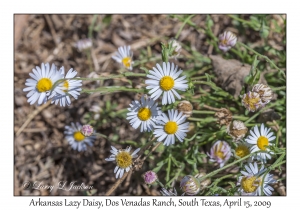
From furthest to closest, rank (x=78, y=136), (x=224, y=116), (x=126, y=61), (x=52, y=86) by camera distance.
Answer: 1. (x=78, y=136)
2. (x=126, y=61)
3. (x=224, y=116)
4. (x=52, y=86)

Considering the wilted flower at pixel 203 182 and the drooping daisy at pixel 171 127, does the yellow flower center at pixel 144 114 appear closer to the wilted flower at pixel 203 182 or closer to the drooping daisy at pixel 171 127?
the drooping daisy at pixel 171 127

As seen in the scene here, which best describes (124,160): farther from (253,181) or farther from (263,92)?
(263,92)

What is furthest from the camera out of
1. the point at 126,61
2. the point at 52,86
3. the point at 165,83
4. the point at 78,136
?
the point at 78,136

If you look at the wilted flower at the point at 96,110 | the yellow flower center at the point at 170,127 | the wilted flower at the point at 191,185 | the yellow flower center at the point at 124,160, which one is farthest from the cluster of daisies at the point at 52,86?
the wilted flower at the point at 191,185

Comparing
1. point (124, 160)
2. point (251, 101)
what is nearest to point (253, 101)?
point (251, 101)

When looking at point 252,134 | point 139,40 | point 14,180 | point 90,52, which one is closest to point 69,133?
point 14,180
